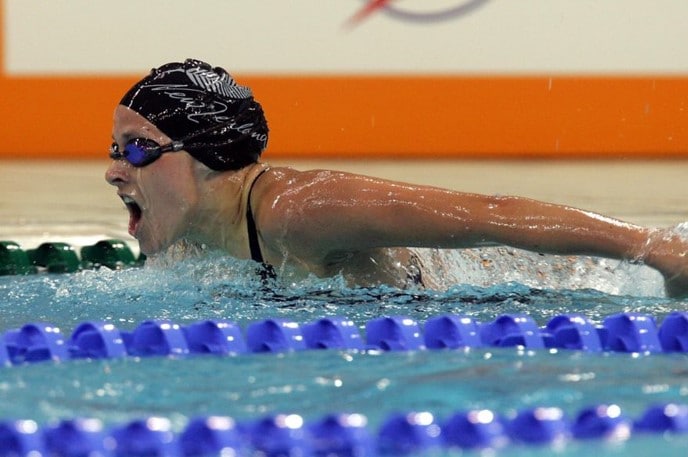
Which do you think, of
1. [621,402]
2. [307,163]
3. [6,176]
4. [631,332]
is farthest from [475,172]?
[621,402]

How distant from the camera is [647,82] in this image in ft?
28.5

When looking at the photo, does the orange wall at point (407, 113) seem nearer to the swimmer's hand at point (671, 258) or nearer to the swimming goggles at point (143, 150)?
the swimming goggles at point (143, 150)

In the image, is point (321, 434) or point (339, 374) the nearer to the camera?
point (321, 434)

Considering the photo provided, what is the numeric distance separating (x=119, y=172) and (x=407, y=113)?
228 inches

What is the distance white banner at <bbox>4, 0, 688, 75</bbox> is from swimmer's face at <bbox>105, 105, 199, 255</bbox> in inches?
216

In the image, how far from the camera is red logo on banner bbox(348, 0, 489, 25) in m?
8.53

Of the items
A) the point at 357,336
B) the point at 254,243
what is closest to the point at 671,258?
the point at 357,336

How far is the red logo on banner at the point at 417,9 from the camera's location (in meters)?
8.53

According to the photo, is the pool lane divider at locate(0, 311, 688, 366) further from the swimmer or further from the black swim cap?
the black swim cap

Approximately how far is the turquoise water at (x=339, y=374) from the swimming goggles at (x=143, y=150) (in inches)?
13.4

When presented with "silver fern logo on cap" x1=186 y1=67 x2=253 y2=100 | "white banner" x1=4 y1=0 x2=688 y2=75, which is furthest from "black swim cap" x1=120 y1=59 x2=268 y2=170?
"white banner" x1=4 y1=0 x2=688 y2=75

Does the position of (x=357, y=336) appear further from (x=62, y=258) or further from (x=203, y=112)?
(x=62, y=258)

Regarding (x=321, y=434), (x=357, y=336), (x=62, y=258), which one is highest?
(x=321, y=434)

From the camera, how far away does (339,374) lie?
213 cm
